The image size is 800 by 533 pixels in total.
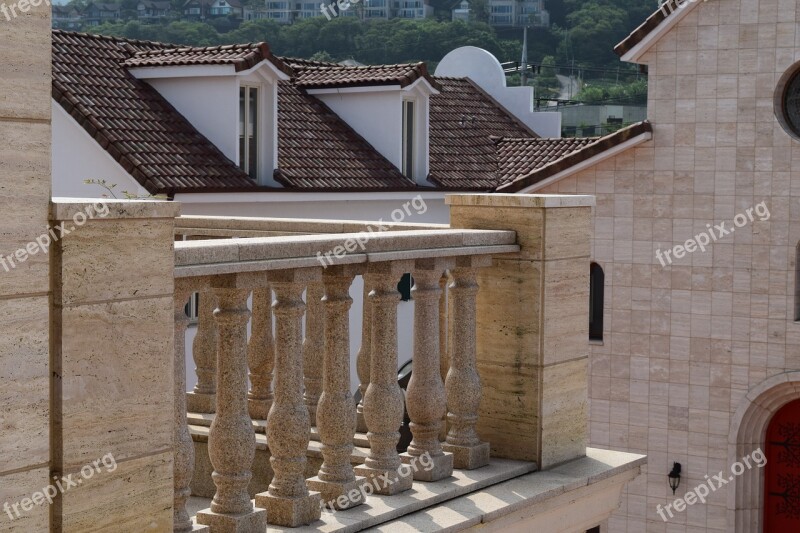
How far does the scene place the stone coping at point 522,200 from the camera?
5.50 metres

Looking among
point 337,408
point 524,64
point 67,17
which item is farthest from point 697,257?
point 67,17

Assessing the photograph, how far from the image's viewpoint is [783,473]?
50.5 feet

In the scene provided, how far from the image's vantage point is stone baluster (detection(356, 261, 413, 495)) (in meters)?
4.94

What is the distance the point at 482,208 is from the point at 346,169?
17.7 m

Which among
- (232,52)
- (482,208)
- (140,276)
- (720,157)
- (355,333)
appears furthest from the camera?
(232,52)

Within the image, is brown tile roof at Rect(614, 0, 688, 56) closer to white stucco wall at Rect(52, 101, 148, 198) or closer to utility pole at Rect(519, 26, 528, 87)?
white stucco wall at Rect(52, 101, 148, 198)

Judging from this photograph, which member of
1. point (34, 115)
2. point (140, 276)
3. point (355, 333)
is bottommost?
point (355, 333)

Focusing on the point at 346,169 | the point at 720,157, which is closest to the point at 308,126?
the point at 346,169

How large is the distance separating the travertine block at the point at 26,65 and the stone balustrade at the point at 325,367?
0.72 m

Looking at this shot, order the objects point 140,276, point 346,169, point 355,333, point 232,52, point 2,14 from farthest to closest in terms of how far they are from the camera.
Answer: point 346,169, point 232,52, point 355,333, point 140,276, point 2,14

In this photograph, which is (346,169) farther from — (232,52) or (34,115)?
(34,115)

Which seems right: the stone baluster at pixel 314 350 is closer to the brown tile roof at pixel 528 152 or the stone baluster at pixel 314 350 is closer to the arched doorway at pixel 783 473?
the arched doorway at pixel 783 473

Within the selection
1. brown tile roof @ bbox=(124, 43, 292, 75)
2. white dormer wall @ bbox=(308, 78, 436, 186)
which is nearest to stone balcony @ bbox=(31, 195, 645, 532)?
brown tile roof @ bbox=(124, 43, 292, 75)

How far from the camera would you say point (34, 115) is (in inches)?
138
